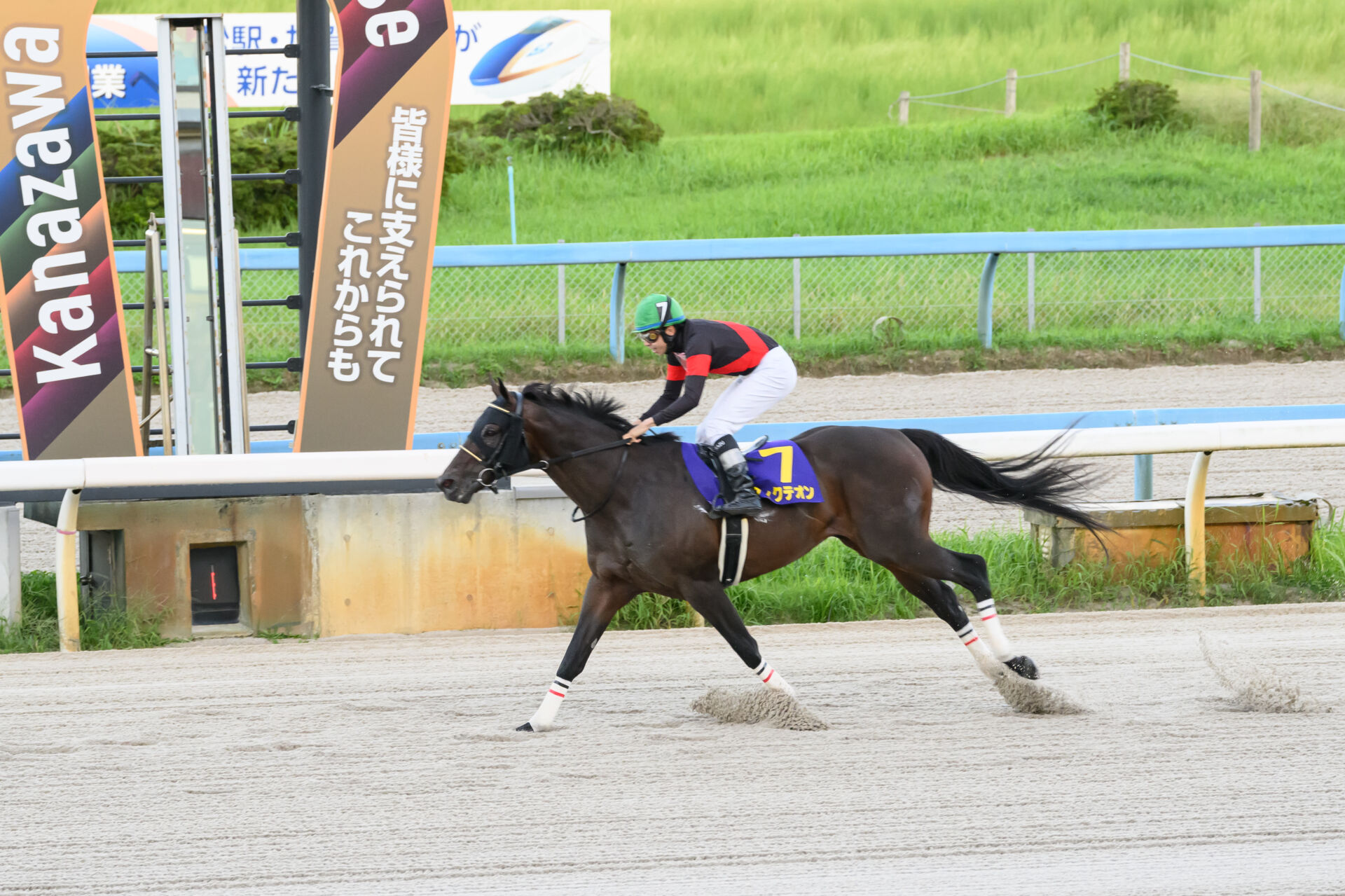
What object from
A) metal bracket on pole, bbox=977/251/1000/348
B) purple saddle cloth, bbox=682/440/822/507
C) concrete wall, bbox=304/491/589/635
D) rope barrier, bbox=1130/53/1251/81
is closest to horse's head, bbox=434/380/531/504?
purple saddle cloth, bbox=682/440/822/507

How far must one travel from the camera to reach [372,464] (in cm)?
679

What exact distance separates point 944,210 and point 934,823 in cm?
1635

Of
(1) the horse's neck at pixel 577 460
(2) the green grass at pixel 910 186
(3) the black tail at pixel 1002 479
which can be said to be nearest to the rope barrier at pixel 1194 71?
(2) the green grass at pixel 910 186

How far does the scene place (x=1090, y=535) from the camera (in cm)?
734

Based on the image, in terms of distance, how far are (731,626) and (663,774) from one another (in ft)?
2.64

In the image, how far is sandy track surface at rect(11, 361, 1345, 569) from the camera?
9562mm

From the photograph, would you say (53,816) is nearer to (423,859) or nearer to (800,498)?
(423,859)

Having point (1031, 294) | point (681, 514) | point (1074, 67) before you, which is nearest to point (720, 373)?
point (681, 514)

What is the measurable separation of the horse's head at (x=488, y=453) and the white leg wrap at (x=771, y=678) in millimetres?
1134

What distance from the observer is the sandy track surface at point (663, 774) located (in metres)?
3.82

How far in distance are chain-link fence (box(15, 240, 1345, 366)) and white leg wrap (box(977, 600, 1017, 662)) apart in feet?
23.8

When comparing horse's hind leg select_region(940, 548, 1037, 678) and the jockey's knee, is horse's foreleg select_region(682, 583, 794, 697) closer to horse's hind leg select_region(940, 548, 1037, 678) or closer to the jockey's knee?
the jockey's knee

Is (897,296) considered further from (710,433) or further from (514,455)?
(514,455)

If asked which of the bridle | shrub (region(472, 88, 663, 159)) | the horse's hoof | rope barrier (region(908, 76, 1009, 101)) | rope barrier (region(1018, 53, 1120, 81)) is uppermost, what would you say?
rope barrier (region(1018, 53, 1120, 81))
